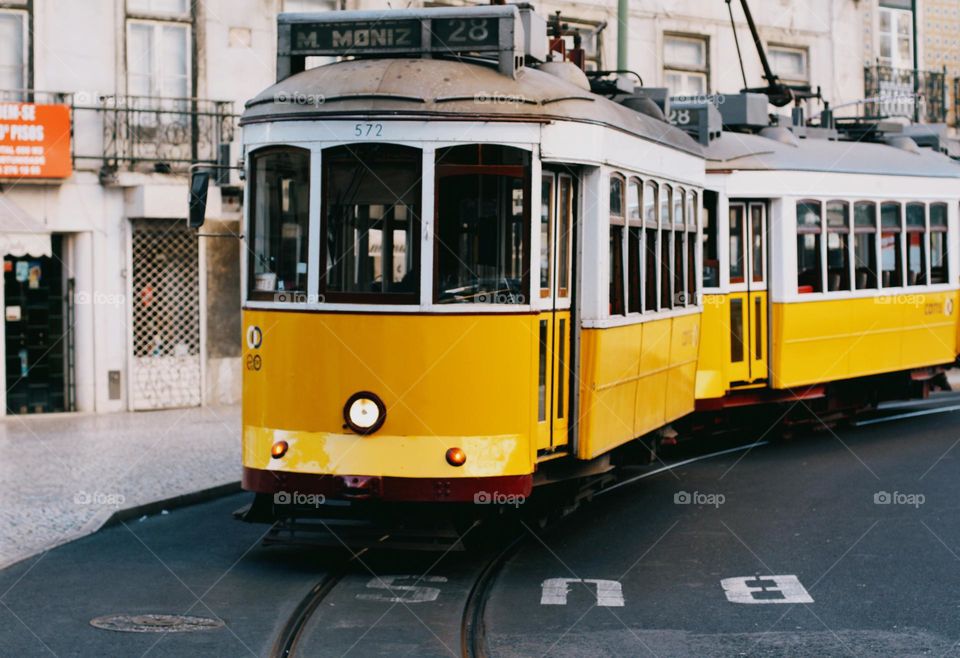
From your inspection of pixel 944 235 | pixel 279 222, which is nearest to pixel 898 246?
pixel 944 235

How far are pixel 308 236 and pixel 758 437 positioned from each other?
946 centimetres

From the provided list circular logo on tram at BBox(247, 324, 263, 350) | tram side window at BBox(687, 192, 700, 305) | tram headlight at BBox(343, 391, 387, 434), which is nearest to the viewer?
tram headlight at BBox(343, 391, 387, 434)

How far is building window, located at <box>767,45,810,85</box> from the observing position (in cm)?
3109

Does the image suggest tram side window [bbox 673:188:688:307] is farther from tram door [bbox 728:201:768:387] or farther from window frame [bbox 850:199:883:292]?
window frame [bbox 850:199:883:292]

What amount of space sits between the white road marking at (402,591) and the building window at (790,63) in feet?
73.6

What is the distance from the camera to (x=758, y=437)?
1830cm

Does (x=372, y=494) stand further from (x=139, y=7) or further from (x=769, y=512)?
(x=139, y=7)

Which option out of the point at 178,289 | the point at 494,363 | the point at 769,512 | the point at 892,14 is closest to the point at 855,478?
the point at 769,512

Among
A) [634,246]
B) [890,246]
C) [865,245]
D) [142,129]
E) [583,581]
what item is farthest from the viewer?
[142,129]

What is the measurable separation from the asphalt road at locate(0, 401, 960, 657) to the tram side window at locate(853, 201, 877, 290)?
4.35 meters

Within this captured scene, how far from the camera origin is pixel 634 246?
1183 centimetres

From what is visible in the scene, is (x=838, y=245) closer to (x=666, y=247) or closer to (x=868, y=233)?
(x=868, y=233)

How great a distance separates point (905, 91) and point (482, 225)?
1028 inches

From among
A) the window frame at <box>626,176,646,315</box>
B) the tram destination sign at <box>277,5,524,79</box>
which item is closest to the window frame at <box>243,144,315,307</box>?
the tram destination sign at <box>277,5,524,79</box>
